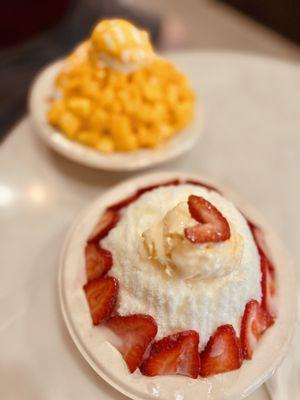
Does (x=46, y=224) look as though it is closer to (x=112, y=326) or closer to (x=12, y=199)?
(x=12, y=199)

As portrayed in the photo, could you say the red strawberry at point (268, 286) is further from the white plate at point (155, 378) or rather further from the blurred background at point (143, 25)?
the blurred background at point (143, 25)

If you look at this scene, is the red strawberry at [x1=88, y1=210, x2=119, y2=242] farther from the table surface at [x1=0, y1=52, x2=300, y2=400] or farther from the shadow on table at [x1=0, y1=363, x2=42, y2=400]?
A: the shadow on table at [x1=0, y1=363, x2=42, y2=400]

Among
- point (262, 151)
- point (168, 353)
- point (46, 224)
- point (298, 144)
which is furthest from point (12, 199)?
point (298, 144)

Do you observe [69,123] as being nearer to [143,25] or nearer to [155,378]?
[155,378]

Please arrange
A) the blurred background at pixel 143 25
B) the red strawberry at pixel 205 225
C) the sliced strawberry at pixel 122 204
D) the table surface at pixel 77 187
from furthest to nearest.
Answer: the blurred background at pixel 143 25 < the sliced strawberry at pixel 122 204 < the table surface at pixel 77 187 < the red strawberry at pixel 205 225

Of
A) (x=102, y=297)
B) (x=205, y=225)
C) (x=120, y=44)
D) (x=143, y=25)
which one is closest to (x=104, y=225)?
(x=102, y=297)

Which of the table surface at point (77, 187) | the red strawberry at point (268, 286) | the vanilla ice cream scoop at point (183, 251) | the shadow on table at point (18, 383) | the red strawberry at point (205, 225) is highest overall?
the red strawberry at point (205, 225)

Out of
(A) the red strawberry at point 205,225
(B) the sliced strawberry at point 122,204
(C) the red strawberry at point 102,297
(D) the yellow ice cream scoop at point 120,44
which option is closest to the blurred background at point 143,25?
(D) the yellow ice cream scoop at point 120,44
